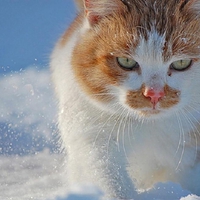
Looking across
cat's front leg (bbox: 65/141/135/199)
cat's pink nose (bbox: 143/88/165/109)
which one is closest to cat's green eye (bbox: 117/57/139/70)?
cat's pink nose (bbox: 143/88/165/109)

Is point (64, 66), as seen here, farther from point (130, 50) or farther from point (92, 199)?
point (92, 199)

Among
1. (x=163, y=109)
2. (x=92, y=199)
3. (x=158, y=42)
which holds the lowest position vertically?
(x=92, y=199)

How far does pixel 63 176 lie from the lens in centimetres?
416

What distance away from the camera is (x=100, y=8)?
3.62m

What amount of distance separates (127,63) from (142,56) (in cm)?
12

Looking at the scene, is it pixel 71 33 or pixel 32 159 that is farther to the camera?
pixel 32 159

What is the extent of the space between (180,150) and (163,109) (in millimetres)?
550

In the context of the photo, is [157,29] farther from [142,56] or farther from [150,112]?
[150,112]

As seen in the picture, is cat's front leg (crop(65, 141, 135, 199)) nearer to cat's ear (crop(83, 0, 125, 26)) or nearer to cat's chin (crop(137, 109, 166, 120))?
cat's chin (crop(137, 109, 166, 120))

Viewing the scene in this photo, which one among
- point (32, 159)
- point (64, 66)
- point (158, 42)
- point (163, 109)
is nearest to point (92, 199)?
point (163, 109)

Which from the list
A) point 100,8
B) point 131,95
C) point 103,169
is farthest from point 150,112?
point 100,8

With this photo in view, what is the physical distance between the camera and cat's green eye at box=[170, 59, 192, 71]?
3424 millimetres

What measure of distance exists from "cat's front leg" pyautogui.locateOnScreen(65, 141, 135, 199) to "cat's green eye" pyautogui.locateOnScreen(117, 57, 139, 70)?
0.49m

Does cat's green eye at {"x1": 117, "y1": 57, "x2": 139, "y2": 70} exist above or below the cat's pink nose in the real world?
above
